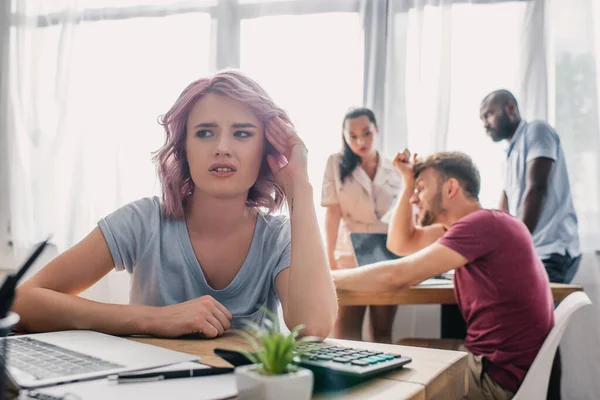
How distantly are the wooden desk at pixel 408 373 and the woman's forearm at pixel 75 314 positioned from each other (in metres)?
0.06

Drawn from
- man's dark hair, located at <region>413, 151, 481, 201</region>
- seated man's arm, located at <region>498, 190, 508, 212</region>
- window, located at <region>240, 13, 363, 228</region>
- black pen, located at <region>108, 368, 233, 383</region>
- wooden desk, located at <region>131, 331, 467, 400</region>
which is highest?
window, located at <region>240, 13, 363, 228</region>

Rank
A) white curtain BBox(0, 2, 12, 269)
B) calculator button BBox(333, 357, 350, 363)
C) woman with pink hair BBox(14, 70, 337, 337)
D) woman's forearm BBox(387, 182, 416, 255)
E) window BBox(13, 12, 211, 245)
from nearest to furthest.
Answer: calculator button BBox(333, 357, 350, 363) → woman with pink hair BBox(14, 70, 337, 337) → woman's forearm BBox(387, 182, 416, 255) → window BBox(13, 12, 211, 245) → white curtain BBox(0, 2, 12, 269)

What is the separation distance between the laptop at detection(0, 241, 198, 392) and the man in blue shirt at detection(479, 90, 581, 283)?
235 cm

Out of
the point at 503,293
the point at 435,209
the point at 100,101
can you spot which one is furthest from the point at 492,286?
the point at 100,101

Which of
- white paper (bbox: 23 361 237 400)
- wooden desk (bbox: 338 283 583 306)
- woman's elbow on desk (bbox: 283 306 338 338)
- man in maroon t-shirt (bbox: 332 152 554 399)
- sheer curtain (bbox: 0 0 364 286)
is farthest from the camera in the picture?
sheer curtain (bbox: 0 0 364 286)

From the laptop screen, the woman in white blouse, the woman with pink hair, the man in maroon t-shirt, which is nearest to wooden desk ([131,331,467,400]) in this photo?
the woman with pink hair

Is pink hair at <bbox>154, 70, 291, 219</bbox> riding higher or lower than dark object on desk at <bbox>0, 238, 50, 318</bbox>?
higher

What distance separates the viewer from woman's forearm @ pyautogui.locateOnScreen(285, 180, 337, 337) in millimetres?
1129

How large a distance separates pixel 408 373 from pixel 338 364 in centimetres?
11

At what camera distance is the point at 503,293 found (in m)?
1.88

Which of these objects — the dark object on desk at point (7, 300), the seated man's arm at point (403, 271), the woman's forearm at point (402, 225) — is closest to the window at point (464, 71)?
the woman's forearm at point (402, 225)

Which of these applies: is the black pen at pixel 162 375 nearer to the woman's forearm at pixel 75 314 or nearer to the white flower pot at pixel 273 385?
the white flower pot at pixel 273 385

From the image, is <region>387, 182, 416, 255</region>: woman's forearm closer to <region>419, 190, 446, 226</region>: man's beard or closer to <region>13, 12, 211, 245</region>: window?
<region>419, 190, 446, 226</region>: man's beard

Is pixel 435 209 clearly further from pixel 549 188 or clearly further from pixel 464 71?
pixel 464 71
